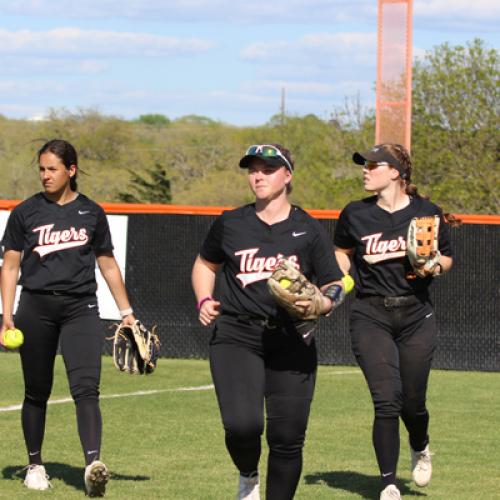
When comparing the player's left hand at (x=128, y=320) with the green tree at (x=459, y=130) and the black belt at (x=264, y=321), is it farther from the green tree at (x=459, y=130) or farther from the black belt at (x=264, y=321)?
the green tree at (x=459, y=130)

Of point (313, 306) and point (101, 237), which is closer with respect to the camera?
point (313, 306)

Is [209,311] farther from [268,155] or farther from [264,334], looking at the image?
[268,155]

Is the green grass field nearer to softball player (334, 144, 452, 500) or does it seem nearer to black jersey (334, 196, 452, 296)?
softball player (334, 144, 452, 500)

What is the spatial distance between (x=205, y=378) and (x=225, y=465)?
5525 mm

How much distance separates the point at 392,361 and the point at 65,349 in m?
1.84

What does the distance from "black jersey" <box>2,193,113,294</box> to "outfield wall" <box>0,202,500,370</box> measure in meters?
7.86

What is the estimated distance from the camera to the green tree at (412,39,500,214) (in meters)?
32.4

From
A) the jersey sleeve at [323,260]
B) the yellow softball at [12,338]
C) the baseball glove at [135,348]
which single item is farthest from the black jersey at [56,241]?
the jersey sleeve at [323,260]

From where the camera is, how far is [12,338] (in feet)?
23.3

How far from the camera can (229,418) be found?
5.83 m

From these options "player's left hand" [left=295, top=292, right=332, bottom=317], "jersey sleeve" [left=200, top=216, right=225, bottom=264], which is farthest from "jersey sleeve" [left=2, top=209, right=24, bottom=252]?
"player's left hand" [left=295, top=292, right=332, bottom=317]

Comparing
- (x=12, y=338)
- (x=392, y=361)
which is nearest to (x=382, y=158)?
(x=392, y=361)

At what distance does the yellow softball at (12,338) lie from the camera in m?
7.08

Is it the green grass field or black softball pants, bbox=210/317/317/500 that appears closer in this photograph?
black softball pants, bbox=210/317/317/500
